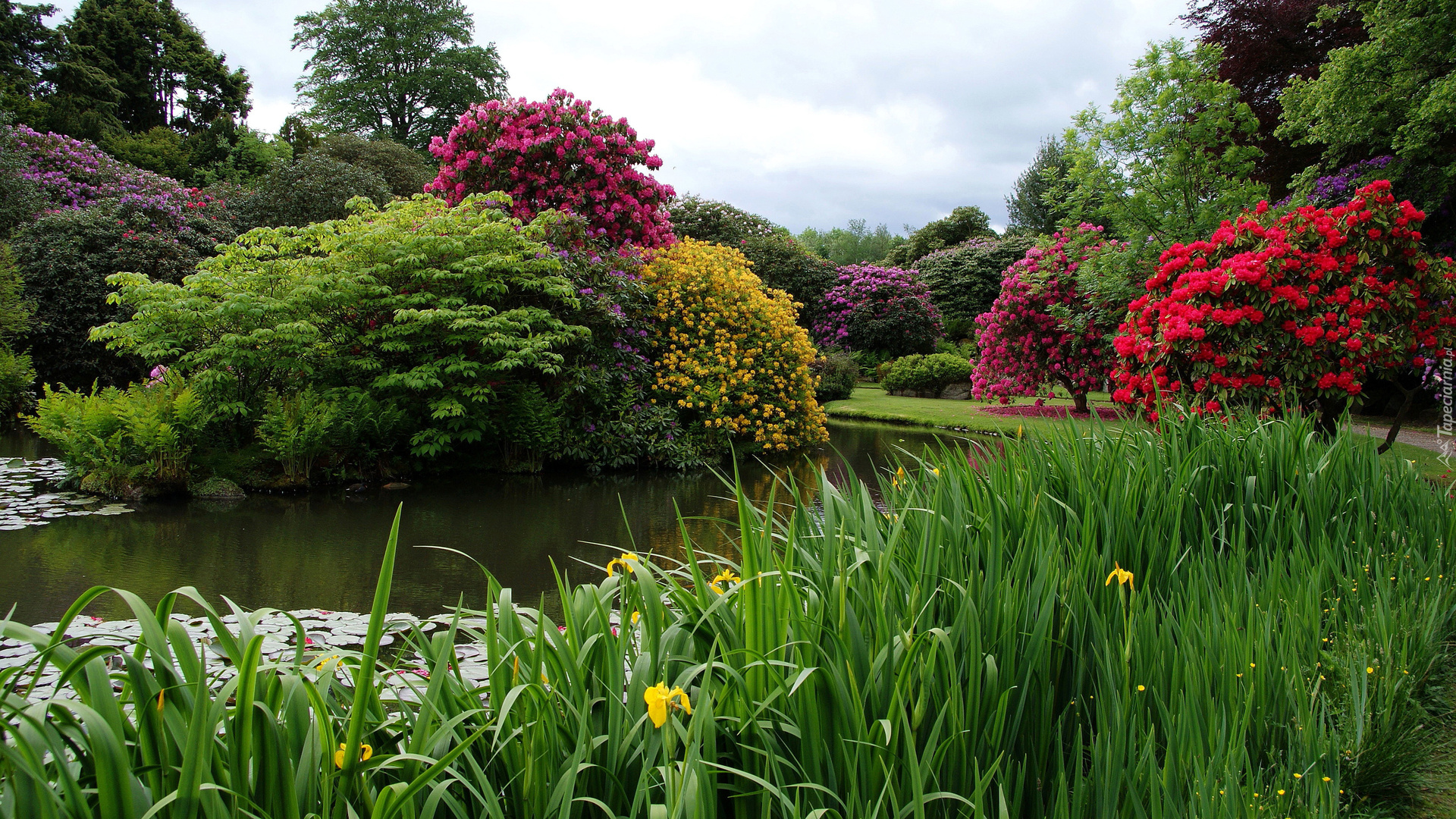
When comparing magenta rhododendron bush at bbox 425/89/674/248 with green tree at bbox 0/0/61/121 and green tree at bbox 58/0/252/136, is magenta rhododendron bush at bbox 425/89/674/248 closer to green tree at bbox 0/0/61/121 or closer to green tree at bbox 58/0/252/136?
green tree at bbox 0/0/61/121

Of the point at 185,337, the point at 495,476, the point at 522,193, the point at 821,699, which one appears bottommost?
the point at 495,476

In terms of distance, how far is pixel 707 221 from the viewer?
24438 mm

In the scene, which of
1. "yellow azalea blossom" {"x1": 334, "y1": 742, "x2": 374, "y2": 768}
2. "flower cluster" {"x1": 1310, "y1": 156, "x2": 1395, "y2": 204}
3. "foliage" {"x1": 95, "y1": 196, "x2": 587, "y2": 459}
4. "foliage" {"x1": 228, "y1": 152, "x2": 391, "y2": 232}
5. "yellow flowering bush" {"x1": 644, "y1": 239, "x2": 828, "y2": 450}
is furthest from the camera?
"foliage" {"x1": 228, "y1": 152, "x2": 391, "y2": 232}

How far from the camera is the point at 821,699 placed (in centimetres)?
153

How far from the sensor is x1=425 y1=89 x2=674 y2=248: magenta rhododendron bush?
465 inches

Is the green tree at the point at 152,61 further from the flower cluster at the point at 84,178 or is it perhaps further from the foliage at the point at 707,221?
the foliage at the point at 707,221

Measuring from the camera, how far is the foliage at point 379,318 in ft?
26.3

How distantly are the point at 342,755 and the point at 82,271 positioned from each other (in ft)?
56.9

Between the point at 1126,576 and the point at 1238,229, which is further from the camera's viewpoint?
the point at 1238,229

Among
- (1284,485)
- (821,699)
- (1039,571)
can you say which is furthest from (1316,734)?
(1284,485)

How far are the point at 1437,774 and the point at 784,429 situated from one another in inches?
385

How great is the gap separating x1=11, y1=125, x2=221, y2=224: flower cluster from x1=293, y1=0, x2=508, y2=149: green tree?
12073mm

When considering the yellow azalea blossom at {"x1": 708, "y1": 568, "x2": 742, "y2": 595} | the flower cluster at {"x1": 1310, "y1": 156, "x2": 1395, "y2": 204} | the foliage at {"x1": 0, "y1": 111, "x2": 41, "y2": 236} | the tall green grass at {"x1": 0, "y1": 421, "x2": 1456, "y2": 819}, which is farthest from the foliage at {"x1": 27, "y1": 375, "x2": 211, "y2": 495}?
the flower cluster at {"x1": 1310, "y1": 156, "x2": 1395, "y2": 204}

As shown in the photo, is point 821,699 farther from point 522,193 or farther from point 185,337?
point 522,193
